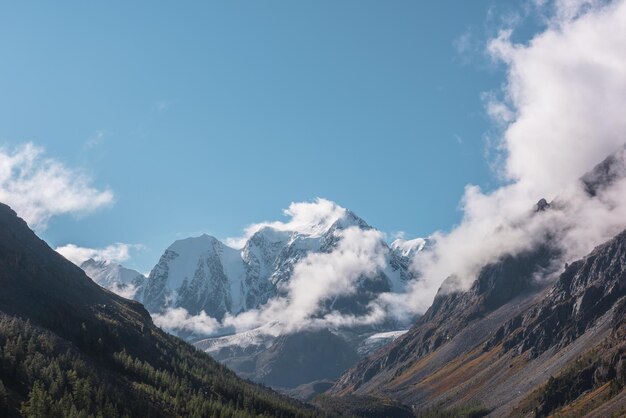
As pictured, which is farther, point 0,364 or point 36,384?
point 0,364

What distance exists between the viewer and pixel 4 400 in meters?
143

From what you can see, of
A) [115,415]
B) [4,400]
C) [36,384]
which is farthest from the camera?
[115,415]

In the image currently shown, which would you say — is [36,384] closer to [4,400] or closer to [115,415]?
[4,400]

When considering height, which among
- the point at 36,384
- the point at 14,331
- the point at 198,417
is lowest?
the point at 198,417

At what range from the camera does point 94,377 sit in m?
188

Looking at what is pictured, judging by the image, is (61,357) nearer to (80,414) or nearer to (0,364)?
(0,364)

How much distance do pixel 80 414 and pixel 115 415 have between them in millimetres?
19861

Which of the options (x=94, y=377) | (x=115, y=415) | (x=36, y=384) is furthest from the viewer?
(x=94, y=377)

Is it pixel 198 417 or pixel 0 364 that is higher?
pixel 0 364

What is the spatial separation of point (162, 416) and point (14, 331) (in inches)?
1926

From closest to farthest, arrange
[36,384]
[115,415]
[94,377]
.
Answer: [36,384]
[115,415]
[94,377]

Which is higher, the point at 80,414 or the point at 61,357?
the point at 61,357

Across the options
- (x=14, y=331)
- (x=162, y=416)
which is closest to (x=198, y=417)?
(x=162, y=416)

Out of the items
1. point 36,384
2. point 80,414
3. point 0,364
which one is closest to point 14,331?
point 0,364
